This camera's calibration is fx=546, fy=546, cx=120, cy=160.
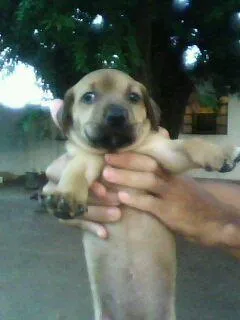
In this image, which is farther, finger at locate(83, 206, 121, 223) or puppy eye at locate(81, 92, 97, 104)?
puppy eye at locate(81, 92, 97, 104)

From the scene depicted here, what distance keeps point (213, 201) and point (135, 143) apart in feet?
0.91

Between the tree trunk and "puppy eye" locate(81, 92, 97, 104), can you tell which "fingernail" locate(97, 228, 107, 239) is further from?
the tree trunk

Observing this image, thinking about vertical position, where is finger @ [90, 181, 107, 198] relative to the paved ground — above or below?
above

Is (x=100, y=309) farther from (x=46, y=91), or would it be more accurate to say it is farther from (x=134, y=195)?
(x=46, y=91)

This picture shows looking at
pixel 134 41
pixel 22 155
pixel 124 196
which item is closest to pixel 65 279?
pixel 134 41

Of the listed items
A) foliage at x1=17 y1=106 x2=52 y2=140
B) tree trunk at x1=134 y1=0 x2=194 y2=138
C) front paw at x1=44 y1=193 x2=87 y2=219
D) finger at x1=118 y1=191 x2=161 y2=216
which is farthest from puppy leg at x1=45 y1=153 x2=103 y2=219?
tree trunk at x1=134 y1=0 x2=194 y2=138

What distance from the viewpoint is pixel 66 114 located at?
165cm

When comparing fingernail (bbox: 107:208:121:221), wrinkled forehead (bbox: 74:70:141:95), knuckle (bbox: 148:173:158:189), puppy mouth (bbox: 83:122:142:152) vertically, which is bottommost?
fingernail (bbox: 107:208:121:221)

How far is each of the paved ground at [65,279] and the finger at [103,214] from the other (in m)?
1.26

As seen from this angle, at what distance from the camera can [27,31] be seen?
2238 millimetres

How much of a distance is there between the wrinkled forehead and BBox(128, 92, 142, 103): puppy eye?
1 centimetres

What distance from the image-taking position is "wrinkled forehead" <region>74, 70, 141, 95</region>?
1560mm

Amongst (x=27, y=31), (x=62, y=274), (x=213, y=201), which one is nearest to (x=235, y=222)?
(x=213, y=201)

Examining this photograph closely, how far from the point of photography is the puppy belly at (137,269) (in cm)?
147
